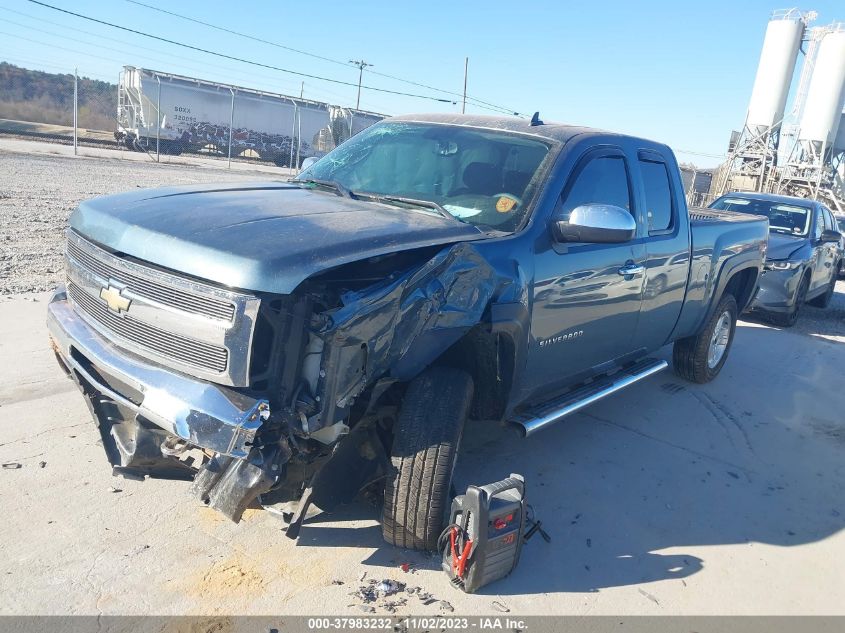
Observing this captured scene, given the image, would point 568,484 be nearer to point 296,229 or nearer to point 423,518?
point 423,518

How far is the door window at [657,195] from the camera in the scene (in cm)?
488

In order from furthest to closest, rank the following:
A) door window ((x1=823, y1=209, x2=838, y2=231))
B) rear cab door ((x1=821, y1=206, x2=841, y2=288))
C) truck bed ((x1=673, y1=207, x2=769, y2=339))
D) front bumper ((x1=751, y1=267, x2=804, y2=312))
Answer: door window ((x1=823, y1=209, x2=838, y2=231))
rear cab door ((x1=821, y1=206, x2=841, y2=288))
front bumper ((x1=751, y1=267, x2=804, y2=312))
truck bed ((x1=673, y1=207, x2=769, y2=339))

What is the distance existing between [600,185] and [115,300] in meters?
2.94

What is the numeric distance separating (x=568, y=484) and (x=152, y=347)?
2588mm

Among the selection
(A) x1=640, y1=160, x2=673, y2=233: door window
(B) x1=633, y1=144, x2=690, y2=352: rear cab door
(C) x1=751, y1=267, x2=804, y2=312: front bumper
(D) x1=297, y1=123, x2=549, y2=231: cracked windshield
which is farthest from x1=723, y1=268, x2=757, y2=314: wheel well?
(D) x1=297, y1=123, x2=549, y2=231: cracked windshield

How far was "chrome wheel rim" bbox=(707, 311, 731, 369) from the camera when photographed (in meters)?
6.55

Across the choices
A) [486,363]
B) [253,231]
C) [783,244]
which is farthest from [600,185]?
[783,244]

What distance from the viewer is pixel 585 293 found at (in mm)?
4027

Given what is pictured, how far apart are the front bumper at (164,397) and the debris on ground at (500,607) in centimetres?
131

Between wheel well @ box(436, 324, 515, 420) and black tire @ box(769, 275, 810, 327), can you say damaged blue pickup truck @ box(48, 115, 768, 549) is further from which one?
black tire @ box(769, 275, 810, 327)

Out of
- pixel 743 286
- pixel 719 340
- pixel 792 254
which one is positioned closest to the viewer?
pixel 719 340

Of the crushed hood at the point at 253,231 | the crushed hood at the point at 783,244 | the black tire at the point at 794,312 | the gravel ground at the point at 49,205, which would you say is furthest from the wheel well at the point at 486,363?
the black tire at the point at 794,312

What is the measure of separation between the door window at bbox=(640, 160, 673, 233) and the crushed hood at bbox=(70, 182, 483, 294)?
1962 millimetres

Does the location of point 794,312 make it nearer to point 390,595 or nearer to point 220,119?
point 390,595
